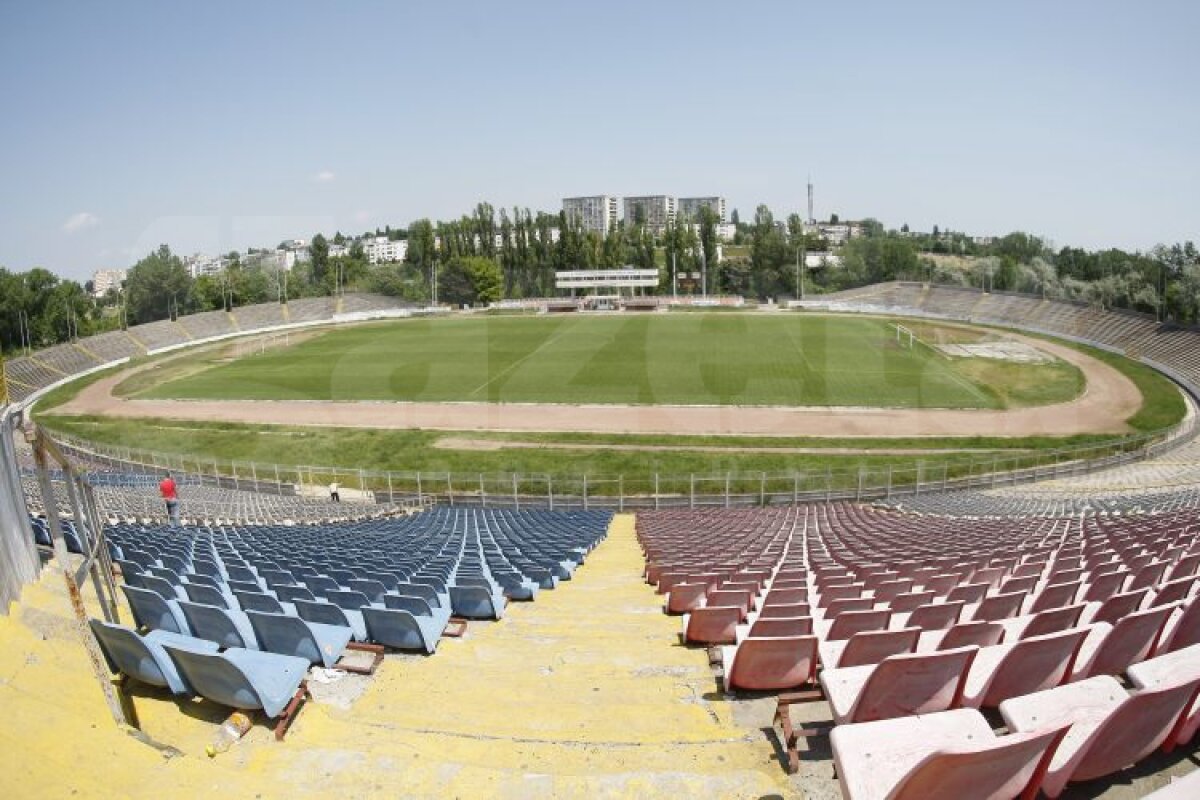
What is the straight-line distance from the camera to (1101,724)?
305cm

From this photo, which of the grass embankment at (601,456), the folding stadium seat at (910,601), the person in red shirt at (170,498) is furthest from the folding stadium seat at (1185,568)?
the grass embankment at (601,456)

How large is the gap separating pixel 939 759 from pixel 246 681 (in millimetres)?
3885

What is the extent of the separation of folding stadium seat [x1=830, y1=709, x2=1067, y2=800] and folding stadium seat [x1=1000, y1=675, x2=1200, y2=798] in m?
0.19

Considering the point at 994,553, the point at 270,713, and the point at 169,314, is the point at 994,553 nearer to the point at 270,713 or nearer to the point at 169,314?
the point at 270,713

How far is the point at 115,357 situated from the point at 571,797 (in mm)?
86287

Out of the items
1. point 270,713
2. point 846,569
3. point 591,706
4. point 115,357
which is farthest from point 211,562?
point 115,357

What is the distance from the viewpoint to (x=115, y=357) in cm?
7588

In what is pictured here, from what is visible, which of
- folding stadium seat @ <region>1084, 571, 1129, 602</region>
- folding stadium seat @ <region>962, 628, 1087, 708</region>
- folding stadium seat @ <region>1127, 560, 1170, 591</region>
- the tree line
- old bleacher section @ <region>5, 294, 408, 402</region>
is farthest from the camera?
the tree line

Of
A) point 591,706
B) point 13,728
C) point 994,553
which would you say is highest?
point 13,728

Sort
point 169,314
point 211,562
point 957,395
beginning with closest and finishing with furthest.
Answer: point 211,562, point 957,395, point 169,314

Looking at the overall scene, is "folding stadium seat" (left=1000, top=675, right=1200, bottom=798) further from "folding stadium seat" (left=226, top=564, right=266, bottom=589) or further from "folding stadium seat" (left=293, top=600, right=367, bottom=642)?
"folding stadium seat" (left=226, top=564, right=266, bottom=589)

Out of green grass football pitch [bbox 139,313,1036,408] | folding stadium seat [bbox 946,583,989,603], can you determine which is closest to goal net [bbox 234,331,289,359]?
green grass football pitch [bbox 139,313,1036,408]

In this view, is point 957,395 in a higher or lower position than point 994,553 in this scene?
lower

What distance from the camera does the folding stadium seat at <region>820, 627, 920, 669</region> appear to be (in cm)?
462
